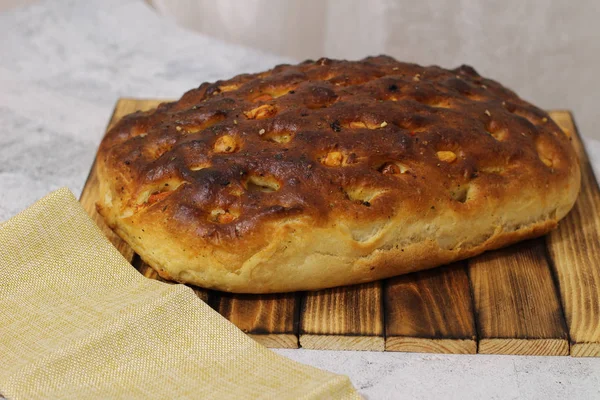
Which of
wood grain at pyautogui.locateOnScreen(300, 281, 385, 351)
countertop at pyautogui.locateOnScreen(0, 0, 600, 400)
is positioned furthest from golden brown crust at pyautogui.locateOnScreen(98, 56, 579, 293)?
countertop at pyautogui.locateOnScreen(0, 0, 600, 400)

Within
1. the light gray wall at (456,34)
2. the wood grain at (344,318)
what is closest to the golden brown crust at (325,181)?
the wood grain at (344,318)

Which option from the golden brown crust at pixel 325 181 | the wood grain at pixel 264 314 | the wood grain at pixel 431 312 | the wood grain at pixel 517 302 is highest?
the golden brown crust at pixel 325 181

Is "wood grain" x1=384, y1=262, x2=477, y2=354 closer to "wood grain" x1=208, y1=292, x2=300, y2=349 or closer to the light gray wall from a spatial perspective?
"wood grain" x1=208, y1=292, x2=300, y2=349

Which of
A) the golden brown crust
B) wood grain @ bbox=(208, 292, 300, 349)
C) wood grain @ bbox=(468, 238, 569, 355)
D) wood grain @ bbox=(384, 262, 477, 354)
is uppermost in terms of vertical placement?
the golden brown crust

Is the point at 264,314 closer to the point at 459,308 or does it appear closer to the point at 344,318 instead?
the point at 344,318

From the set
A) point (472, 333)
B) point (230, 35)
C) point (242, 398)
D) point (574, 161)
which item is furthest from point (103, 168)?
point (230, 35)

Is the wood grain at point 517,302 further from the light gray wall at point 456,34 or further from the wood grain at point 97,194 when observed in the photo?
the light gray wall at point 456,34

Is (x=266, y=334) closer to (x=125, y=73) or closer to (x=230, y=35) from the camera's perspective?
(x=125, y=73)
